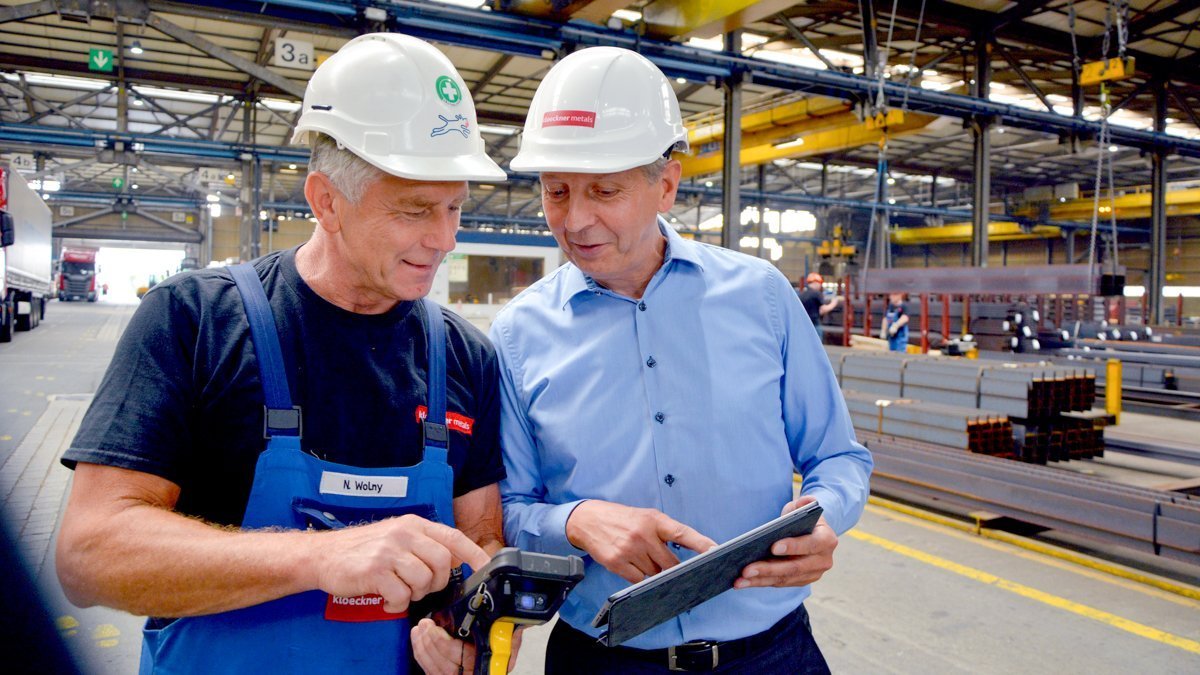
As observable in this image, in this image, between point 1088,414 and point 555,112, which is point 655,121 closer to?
point 555,112

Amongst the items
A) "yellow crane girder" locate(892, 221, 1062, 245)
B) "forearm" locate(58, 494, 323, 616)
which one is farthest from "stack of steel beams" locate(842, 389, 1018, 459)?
"yellow crane girder" locate(892, 221, 1062, 245)

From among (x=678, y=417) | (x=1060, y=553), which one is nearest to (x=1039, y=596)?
(x=1060, y=553)

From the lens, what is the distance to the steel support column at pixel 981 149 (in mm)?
14320

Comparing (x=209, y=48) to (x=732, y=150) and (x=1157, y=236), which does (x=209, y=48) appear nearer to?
(x=732, y=150)

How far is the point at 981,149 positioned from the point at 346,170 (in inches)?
611

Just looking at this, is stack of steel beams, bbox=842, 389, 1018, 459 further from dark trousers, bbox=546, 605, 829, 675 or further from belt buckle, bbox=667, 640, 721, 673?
belt buckle, bbox=667, 640, 721, 673

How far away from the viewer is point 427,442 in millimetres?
1405

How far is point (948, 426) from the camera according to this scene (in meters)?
6.57

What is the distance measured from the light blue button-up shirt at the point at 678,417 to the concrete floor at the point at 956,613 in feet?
6.47

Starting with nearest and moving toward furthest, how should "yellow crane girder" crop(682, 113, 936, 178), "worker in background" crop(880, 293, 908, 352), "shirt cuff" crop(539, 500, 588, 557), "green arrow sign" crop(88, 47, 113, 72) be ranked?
"shirt cuff" crop(539, 500, 588, 557) → "green arrow sign" crop(88, 47, 113, 72) → "worker in background" crop(880, 293, 908, 352) → "yellow crane girder" crop(682, 113, 936, 178)

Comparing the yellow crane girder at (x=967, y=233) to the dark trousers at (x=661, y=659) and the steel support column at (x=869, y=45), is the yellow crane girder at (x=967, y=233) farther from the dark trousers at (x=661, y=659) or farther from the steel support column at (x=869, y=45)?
the dark trousers at (x=661, y=659)

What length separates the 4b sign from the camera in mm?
10459

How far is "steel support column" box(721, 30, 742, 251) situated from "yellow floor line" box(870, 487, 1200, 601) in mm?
5637

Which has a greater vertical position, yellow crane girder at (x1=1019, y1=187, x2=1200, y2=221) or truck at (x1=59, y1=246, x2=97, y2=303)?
yellow crane girder at (x1=1019, y1=187, x2=1200, y2=221)
